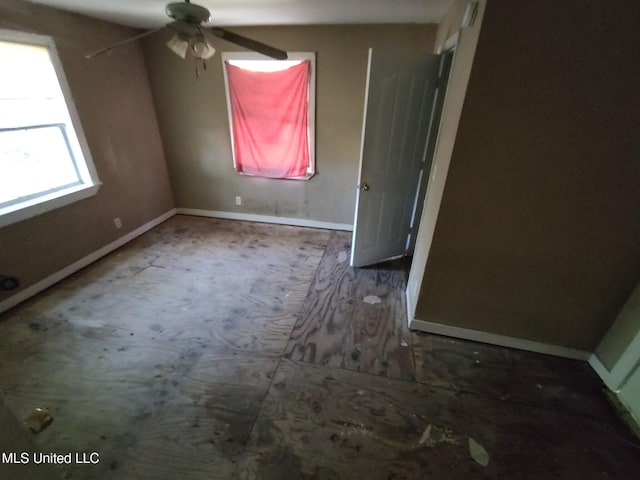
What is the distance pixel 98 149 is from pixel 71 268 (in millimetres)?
1222

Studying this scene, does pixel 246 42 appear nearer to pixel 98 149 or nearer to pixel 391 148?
pixel 391 148

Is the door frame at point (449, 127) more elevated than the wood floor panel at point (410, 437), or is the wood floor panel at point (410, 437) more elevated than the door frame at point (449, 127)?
the door frame at point (449, 127)

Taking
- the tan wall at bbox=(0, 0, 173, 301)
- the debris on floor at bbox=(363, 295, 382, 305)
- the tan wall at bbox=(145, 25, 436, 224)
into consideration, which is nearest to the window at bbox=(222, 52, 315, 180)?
the tan wall at bbox=(145, 25, 436, 224)

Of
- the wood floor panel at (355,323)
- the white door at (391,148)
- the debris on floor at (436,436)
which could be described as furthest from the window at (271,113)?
the debris on floor at (436,436)

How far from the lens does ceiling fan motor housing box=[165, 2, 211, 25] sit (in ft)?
5.21

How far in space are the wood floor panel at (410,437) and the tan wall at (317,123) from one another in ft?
7.94

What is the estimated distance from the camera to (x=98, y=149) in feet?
9.41

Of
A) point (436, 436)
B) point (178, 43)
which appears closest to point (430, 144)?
point (178, 43)

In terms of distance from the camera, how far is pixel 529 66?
1.36m

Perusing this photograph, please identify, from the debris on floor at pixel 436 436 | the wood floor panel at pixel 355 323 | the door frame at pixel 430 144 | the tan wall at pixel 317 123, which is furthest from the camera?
the tan wall at pixel 317 123

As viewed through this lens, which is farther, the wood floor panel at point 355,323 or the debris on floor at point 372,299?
the debris on floor at point 372,299

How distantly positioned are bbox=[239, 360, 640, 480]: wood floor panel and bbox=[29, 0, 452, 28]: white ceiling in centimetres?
278

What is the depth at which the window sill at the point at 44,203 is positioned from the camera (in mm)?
2191

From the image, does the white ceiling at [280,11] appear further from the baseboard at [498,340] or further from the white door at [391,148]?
the baseboard at [498,340]
